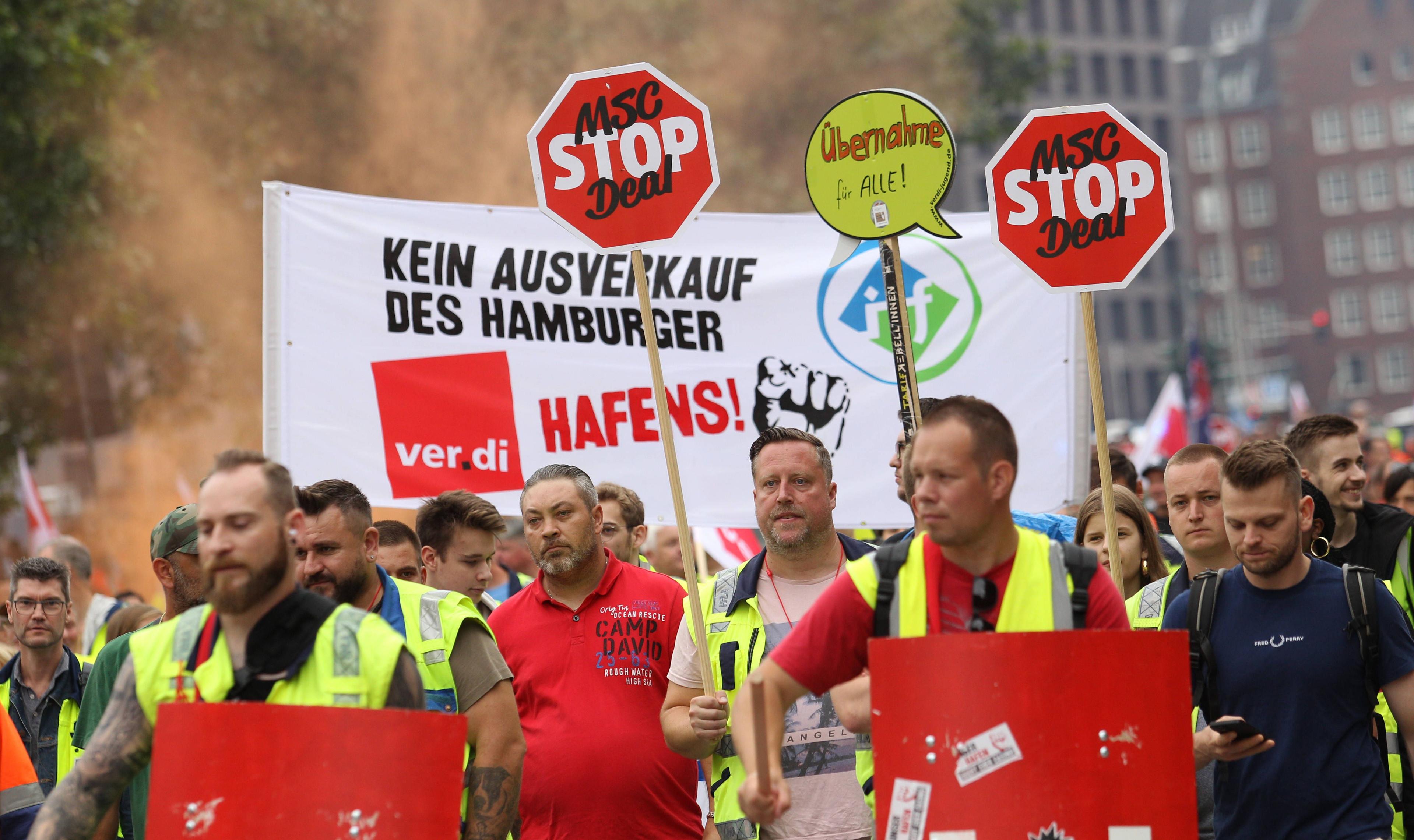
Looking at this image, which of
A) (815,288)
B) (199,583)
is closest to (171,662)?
(199,583)

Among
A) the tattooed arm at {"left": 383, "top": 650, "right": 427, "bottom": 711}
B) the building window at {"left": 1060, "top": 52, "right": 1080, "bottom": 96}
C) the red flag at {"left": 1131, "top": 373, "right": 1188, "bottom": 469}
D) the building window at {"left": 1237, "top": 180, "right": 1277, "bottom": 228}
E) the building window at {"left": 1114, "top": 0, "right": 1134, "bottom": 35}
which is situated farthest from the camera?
the building window at {"left": 1237, "top": 180, "right": 1277, "bottom": 228}

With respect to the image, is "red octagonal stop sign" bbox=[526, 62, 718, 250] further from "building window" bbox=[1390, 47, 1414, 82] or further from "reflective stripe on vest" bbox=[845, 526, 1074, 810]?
"building window" bbox=[1390, 47, 1414, 82]

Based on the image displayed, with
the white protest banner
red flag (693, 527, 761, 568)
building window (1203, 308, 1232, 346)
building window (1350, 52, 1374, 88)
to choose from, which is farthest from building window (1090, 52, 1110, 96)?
the white protest banner

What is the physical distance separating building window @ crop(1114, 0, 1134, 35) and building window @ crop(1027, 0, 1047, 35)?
16.1 ft

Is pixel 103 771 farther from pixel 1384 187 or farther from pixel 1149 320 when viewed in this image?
pixel 1384 187

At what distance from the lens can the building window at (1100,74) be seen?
81.2m

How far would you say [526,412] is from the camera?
8180 millimetres

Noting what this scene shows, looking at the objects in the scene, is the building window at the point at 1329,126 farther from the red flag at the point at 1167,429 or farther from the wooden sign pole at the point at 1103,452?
the wooden sign pole at the point at 1103,452

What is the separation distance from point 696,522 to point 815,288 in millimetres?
1413

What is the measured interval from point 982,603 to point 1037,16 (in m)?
79.4

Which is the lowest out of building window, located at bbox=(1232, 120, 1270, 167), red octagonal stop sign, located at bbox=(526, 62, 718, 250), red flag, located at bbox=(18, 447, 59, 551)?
red flag, located at bbox=(18, 447, 59, 551)

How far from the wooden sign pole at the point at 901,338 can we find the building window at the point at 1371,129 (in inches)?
3562

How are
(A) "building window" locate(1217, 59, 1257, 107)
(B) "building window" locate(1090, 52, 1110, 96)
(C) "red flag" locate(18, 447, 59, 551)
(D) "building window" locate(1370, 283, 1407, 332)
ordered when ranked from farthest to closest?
(A) "building window" locate(1217, 59, 1257, 107) < (D) "building window" locate(1370, 283, 1407, 332) < (B) "building window" locate(1090, 52, 1110, 96) < (C) "red flag" locate(18, 447, 59, 551)

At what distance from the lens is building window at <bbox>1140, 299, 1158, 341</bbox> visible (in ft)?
272
